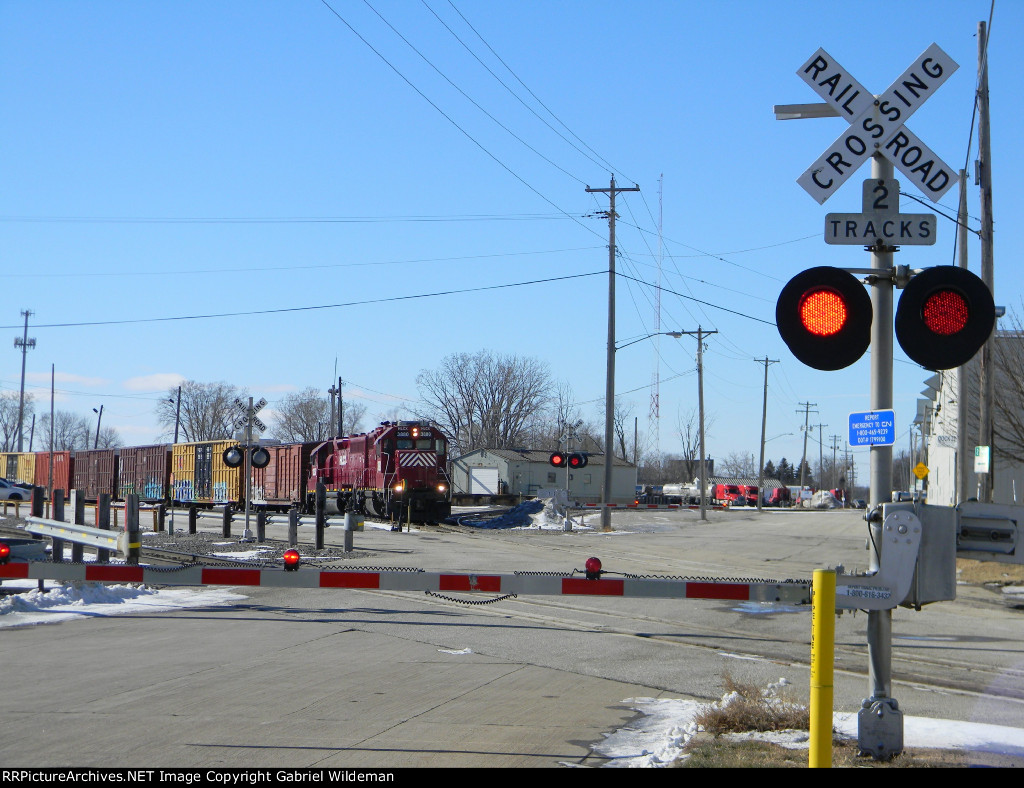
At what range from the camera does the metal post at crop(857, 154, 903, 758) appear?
Answer: 5.49 metres

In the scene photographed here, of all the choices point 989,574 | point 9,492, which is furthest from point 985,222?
point 9,492

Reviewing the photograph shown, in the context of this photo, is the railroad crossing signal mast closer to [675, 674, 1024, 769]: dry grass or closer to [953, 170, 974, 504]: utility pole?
[675, 674, 1024, 769]: dry grass

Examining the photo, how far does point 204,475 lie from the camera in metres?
44.4

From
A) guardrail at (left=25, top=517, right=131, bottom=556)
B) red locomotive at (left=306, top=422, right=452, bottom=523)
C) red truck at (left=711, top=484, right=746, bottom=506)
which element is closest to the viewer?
guardrail at (left=25, top=517, right=131, bottom=556)

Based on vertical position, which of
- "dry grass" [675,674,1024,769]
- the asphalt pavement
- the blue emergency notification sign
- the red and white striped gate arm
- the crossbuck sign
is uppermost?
the crossbuck sign

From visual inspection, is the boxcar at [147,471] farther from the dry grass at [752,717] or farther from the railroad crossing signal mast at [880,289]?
the railroad crossing signal mast at [880,289]

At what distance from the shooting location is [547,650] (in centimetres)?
1000

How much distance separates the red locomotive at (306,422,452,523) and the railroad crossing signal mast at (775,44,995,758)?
28.3 meters

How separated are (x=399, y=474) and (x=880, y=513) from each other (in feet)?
99.2

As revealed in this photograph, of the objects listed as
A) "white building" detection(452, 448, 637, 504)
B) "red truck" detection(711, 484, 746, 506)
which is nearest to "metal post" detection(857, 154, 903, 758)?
"white building" detection(452, 448, 637, 504)

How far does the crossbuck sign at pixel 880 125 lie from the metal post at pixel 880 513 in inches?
6.2
